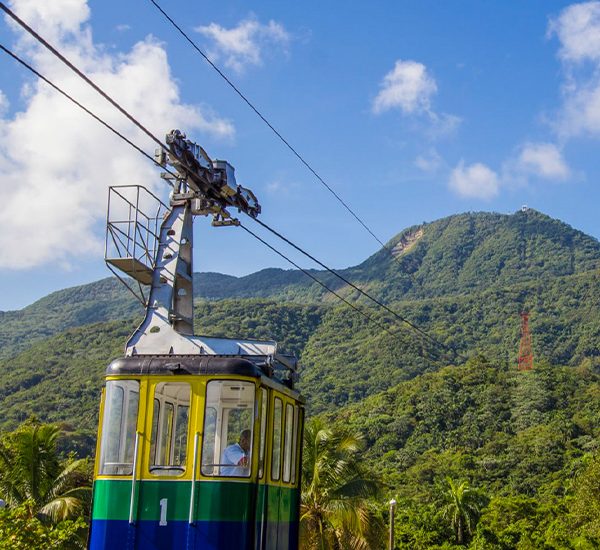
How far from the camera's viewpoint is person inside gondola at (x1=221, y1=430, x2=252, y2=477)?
31.0 ft

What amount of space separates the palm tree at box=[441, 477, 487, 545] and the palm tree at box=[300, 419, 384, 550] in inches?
1235

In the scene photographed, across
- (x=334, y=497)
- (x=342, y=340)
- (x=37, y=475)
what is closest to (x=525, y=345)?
(x=342, y=340)

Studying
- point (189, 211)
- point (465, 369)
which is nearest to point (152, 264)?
point (189, 211)

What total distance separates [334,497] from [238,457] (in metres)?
13.6

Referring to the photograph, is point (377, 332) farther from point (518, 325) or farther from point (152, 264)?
point (152, 264)

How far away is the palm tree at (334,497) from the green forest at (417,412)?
0.04 meters

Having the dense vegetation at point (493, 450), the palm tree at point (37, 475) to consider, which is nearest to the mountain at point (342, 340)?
the dense vegetation at point (493, 450)

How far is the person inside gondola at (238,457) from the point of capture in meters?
9.46

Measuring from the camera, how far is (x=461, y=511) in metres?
53.9

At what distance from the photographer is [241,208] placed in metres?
13.9

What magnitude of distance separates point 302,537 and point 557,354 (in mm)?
123550

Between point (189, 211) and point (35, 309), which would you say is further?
point (35, 309)

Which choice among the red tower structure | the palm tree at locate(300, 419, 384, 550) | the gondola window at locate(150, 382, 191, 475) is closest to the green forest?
the palm tree at locate(300, 419, 384, 550)

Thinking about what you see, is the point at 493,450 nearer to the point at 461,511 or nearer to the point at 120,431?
the point at 461,511
